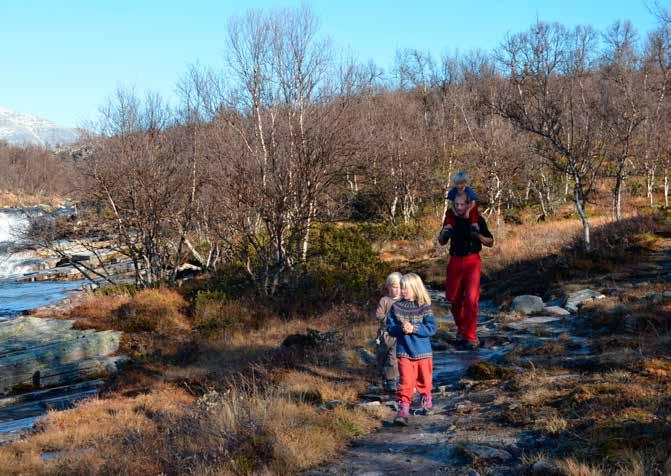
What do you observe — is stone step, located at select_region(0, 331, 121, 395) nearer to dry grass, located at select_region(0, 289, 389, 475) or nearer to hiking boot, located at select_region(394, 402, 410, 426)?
dry grass, located at select_region(0, 289, 389, 475)

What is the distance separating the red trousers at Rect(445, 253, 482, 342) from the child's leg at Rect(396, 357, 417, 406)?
201cm

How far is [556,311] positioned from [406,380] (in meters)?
5.07

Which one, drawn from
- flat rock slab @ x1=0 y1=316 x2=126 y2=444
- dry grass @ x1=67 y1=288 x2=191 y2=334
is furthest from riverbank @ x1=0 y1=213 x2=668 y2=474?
dry grass @ x1=67 y1=288 x2=191 y2=334

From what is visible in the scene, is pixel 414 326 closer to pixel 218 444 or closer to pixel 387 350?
pixel 387 350

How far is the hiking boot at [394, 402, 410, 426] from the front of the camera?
5.66 metres

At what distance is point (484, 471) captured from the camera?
4.20 meters

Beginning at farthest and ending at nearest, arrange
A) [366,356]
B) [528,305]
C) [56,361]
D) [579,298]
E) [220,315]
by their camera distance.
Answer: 1. [220,315]
2. [56,361]
3. [528,305]
4. [579,298]
5. [366,356]

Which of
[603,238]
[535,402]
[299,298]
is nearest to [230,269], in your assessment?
[299,298]

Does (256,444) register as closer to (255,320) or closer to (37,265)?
(255,320)

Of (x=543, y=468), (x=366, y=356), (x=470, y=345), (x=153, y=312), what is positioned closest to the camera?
(x=543, y=468)

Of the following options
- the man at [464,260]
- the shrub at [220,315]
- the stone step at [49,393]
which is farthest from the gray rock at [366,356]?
the stone step at [49,393]

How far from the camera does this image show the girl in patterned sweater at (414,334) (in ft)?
20.0

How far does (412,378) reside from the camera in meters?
6.07

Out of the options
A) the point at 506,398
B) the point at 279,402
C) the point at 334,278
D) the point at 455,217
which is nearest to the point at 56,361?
the point at 334,278
